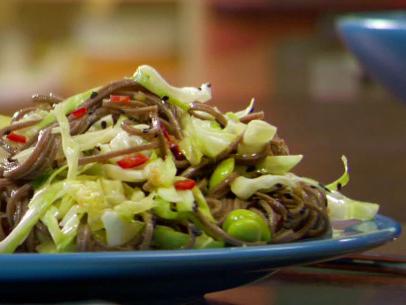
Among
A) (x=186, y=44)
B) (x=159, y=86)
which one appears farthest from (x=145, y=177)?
(x=186, y=44)

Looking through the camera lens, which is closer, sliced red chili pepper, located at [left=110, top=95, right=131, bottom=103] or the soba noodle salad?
the soba noodle salad

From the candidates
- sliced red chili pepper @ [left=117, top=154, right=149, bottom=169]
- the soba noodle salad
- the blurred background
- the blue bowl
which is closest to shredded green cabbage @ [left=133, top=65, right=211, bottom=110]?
the soba noodle salad

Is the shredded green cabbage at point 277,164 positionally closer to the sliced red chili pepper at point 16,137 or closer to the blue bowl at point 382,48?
the sliced red chili pepper at point 16,137

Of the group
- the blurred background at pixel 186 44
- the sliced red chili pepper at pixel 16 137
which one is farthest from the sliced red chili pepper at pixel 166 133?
the blurred background at pixel 186 44

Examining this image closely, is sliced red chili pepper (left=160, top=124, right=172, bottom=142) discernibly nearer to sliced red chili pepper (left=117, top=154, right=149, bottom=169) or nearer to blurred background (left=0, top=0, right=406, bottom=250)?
sliced red chili pepper (left=117, top=154, right=149, bottom=169)

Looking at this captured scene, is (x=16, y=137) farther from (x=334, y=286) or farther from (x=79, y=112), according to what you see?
(x=334, y=286)

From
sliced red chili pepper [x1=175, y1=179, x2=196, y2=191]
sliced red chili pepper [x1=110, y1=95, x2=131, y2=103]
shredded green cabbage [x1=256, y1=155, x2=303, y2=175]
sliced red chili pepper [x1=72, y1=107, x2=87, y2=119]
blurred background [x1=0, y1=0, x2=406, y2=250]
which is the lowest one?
blurred background [x1=0, y1=0, x2=406, y2=250]

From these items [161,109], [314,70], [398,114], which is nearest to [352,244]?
[161,109]
